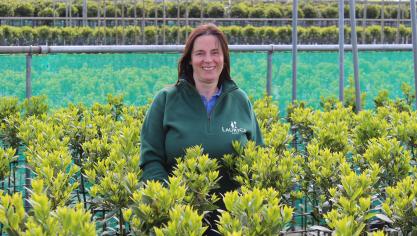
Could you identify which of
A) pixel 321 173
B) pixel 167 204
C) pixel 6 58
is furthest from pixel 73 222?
pixel 6 58

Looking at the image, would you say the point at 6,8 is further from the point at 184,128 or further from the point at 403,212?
the point at 403,212

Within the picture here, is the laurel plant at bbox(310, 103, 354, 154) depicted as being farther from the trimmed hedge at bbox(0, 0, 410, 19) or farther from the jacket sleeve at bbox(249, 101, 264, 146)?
the trimmed hedge at bbox(0, 0, 410, 19)

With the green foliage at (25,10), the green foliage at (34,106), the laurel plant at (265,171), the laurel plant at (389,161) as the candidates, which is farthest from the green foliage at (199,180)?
the green foliage at (25,10)

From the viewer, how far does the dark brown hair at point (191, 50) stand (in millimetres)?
4594

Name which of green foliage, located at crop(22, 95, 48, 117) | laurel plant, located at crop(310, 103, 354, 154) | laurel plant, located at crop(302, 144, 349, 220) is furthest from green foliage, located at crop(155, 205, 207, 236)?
green foliage, located at crop(22, 95, 48, 117)

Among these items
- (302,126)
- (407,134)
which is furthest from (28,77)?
(407,134)

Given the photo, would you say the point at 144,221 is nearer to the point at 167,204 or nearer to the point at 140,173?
the point at 167,204

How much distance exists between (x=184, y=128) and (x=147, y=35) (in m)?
17.9

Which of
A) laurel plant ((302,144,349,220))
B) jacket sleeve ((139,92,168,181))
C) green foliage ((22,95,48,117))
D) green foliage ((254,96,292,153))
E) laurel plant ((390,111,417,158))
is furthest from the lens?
green foliage ((22,95,48,117))

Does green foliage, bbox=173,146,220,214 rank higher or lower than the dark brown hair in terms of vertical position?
lower

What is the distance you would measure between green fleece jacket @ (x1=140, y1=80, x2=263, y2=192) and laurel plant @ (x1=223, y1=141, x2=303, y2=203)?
14cm

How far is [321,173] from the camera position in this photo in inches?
167

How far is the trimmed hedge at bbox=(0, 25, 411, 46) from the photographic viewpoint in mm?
20094

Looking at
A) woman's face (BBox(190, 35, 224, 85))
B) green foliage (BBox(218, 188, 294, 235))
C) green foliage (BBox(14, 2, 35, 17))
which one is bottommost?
green foliage (BBox(218, 188, 294, 235))
